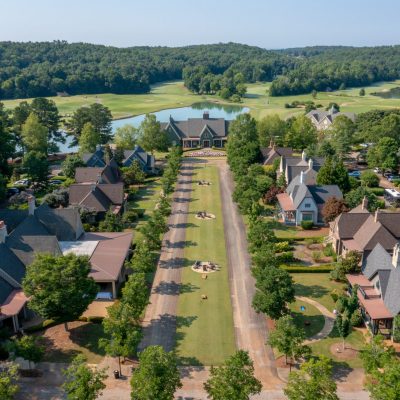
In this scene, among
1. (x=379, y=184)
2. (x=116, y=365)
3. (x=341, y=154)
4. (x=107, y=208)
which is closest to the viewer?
(x=116, y=365)

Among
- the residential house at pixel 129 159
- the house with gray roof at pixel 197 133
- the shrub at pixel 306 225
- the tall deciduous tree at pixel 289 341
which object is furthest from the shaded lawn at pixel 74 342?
the house with gray roof at pixel 197 133

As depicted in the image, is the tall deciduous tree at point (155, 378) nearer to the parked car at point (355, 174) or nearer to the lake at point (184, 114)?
the parked car at point (355, 174)

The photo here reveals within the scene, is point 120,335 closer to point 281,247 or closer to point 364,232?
point 281,247

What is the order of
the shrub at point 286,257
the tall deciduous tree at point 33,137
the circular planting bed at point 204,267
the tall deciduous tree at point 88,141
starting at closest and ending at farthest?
the circular planting bed at point 204,267, the shrub at point 286,257, the tall deciduous tree at point 33,137, the tall deciduous tree at point 88,141

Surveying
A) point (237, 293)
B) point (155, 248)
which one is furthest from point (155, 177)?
point (237, 293)

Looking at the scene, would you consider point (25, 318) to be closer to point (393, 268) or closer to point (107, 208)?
point (107, 208)

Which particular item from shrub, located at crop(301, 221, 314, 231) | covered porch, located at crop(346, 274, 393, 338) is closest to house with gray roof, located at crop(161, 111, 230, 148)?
shrub, located at crop(301, 221, 314, 231)

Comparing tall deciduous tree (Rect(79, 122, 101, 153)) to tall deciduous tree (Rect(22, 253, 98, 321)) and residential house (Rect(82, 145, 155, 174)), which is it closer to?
residential house (Rect(82, 145, 155, 174))
